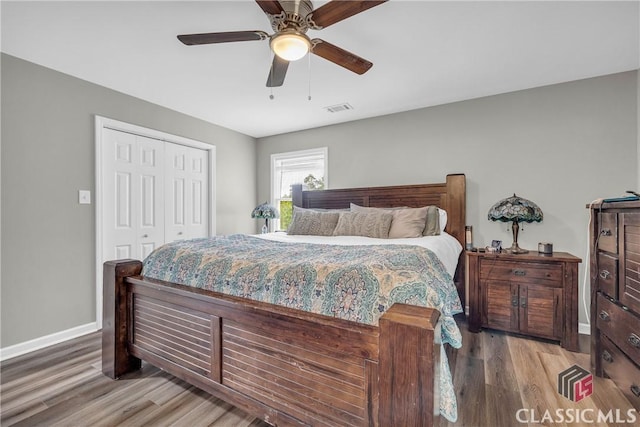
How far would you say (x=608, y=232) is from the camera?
1880 mm

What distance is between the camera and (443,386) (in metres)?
1.18

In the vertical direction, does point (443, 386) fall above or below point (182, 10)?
below

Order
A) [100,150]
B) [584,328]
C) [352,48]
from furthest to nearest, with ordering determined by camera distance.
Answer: [100,150]
[584,328]
[352,48]

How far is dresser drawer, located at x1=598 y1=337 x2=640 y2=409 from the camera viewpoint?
1.60m

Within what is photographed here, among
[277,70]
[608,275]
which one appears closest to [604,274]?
[608,275]

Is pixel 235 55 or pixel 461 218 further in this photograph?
pixel 461 218

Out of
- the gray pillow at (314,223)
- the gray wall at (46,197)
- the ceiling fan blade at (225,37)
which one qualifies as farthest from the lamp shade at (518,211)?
the gray wall at (46,197)

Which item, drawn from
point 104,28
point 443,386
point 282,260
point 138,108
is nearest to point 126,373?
point 282,260

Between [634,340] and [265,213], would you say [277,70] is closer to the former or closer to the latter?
[265,213]

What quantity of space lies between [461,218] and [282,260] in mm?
2345

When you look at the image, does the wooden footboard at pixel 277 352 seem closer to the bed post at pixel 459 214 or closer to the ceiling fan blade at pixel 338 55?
the ceiling fan blade at pixel 338 55

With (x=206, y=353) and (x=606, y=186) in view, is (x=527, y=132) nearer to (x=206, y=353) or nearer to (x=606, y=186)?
(x=606, y=186)

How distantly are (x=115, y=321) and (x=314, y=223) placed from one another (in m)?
1.92

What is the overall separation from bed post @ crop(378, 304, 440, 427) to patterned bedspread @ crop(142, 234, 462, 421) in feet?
0.46
